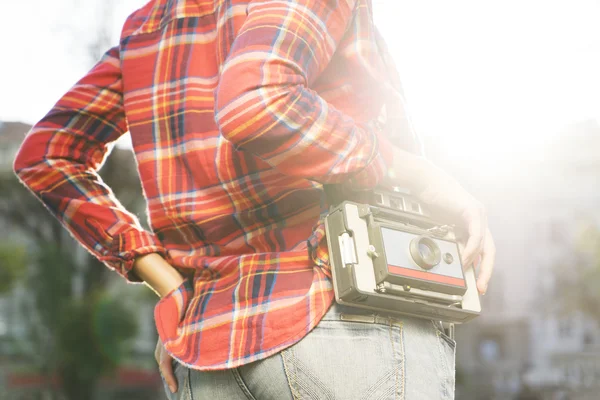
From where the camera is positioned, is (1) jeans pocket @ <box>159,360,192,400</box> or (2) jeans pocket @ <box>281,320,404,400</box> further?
(1) jeans pocket @ <box>159,360,192,400</box>

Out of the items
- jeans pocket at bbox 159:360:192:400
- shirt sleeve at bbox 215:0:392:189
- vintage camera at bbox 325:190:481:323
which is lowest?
jeans pocket at bbox 159:360:192:400

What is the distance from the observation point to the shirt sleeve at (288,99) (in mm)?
684

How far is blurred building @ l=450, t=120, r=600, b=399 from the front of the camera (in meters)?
18.6

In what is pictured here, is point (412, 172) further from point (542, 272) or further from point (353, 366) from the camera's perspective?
point (542, 272)

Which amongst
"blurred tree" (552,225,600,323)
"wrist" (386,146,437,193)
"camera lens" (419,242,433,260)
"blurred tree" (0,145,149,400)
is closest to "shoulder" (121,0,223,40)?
"wrist" (386,146,437,193)

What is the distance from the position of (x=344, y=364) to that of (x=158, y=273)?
0.38m

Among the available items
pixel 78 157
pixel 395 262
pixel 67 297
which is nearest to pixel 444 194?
pixel 395 262

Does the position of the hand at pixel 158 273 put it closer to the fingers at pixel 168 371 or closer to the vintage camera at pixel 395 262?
the fingers at pixel 168 371

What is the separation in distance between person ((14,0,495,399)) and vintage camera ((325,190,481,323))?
Result: 27mm

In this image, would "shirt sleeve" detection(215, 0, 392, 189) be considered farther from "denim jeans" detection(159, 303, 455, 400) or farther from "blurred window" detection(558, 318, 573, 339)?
"blurred window" detection(558, 318, 573, 339)

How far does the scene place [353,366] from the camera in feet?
2.24

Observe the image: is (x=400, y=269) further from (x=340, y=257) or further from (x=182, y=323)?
(x=182, y=323)

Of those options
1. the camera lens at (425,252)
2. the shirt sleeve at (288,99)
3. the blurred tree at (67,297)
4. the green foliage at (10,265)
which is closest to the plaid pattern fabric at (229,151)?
the shirt sleeve at (288,99)

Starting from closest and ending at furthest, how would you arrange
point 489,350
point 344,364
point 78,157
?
1. point 344,364
2. point 78,157
3. point 489,350
